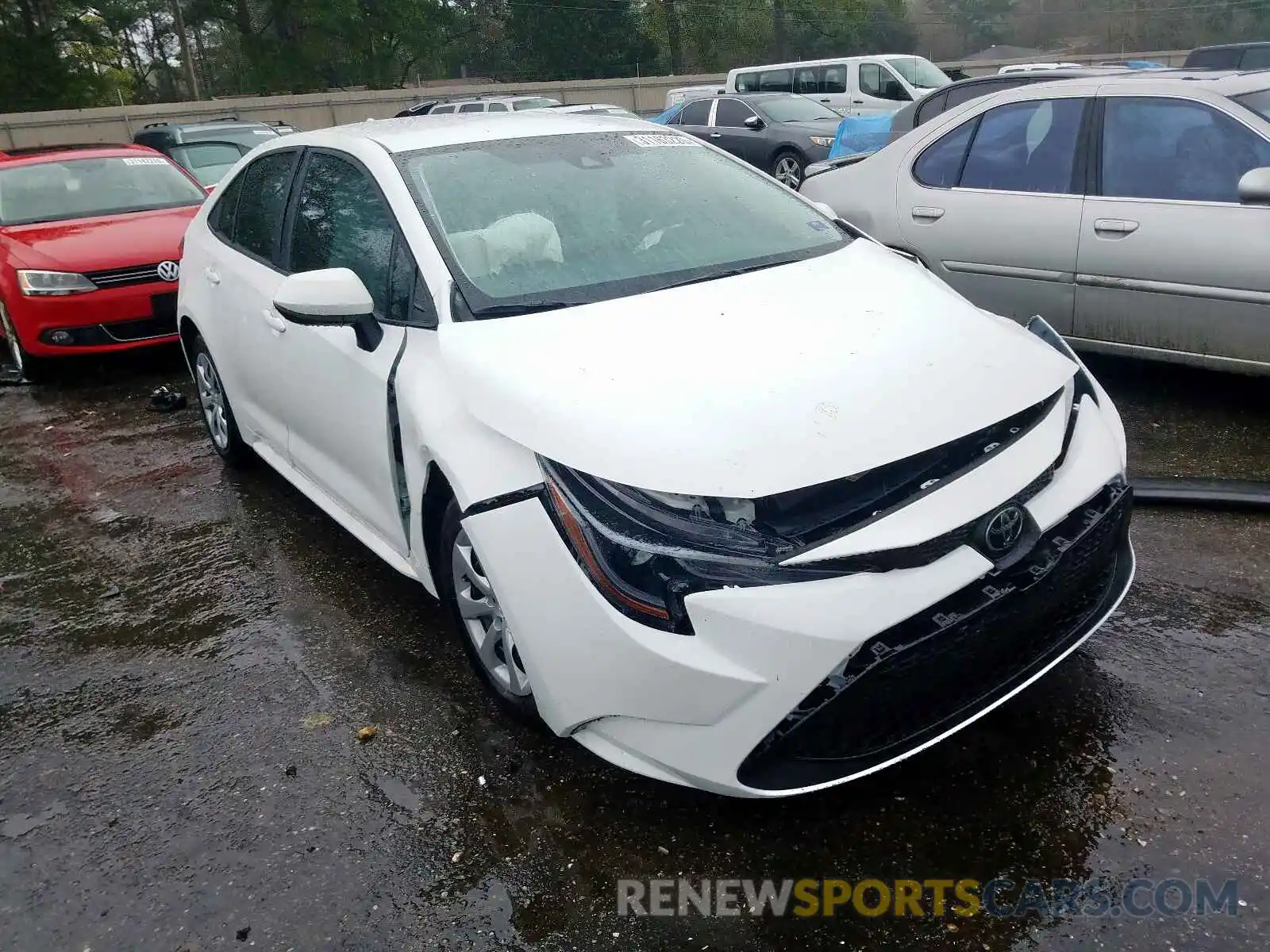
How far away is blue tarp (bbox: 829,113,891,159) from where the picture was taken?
1126 centimetres

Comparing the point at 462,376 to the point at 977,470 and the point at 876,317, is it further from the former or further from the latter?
the point at 977,470

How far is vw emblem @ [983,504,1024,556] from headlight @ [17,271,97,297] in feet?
20.8

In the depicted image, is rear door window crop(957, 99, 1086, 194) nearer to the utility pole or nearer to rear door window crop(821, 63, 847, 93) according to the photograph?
rear door window crop(821, 63, 847, 93)

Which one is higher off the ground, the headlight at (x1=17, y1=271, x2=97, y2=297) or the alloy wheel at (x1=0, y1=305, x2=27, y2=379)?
the headlight at (x1=17, y1=271, x2=97, y2=297)

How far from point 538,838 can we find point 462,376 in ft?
3.94

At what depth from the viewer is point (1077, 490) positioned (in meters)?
2.56

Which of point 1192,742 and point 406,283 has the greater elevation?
point 406,283

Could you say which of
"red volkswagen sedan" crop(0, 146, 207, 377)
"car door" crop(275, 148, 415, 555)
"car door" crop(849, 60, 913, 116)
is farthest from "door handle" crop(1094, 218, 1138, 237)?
"car door" crop(849, 60, 913, 116)

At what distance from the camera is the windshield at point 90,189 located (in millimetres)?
7746

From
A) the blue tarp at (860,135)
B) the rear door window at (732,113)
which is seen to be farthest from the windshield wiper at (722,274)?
the rear door window at (732,113)

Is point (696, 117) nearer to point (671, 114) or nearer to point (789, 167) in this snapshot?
point (671, 114)

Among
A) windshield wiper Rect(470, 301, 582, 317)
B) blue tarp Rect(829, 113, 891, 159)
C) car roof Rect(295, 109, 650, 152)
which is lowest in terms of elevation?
blue tarp Rect(829, 113, 891, 159)

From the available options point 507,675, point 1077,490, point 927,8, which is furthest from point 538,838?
point 927,8

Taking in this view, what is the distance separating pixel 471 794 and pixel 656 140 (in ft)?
8.15
